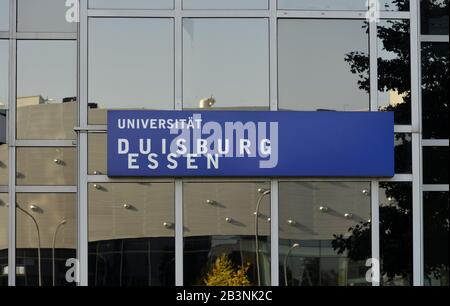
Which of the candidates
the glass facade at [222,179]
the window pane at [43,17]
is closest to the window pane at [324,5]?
the glass facade at [222,179]

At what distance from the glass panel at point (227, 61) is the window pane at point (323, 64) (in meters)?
0.25

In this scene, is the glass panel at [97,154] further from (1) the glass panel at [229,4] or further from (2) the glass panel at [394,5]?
(2) the glass panel at [394,5]

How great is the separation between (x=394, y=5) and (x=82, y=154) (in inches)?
163

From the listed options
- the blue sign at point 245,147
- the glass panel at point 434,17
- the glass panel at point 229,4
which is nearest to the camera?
the blue sign at point 245,147

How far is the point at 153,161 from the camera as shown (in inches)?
445

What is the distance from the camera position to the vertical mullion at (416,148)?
→ 11.4 meters

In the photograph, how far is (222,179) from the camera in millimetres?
11367

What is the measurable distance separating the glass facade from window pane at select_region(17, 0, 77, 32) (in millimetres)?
168

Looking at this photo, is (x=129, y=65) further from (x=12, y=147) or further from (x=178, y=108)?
(x=12, y=147)

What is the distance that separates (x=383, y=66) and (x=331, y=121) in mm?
955

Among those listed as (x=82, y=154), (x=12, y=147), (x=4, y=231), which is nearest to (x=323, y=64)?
→ (x=82, y=154)

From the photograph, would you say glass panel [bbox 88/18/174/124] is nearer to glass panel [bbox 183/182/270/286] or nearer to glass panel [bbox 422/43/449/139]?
glass panel [bbox 183/182/270/286]

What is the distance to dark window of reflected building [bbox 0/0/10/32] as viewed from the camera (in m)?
12.0

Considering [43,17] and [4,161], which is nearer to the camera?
[4,161]
